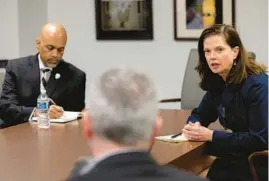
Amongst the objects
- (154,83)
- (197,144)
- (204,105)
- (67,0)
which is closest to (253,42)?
(67,0)

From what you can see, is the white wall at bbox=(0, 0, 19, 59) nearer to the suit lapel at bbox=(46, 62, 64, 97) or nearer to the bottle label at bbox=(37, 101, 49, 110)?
the suit lapel at bbox=(46, 62, 64, 97)

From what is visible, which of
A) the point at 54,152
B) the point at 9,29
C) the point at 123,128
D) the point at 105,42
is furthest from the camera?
the point at 105,42

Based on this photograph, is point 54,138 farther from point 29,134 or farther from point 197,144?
point 197,144

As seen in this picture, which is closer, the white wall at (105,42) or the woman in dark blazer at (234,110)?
the woman in dark blazer at (234,110)

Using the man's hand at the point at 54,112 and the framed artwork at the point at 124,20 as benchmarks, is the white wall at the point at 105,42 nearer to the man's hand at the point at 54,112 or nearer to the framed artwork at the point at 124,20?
the framed artwork at the point at 124,20

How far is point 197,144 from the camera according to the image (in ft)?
8.66

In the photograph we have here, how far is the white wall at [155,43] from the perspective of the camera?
5.14 metres

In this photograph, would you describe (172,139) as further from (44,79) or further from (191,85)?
(191,85)

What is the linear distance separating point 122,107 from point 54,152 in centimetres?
129

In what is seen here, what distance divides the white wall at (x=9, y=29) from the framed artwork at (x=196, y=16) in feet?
5.33

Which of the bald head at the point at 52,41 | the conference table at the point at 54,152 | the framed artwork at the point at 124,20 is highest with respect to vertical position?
the framed artwork at the point at 124,20

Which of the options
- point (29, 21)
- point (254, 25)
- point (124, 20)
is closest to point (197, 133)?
point (254, 25)

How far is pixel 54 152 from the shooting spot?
7.91 feet

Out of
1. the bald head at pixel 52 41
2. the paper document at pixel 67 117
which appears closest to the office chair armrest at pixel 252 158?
the paper document at pixel 67 117
